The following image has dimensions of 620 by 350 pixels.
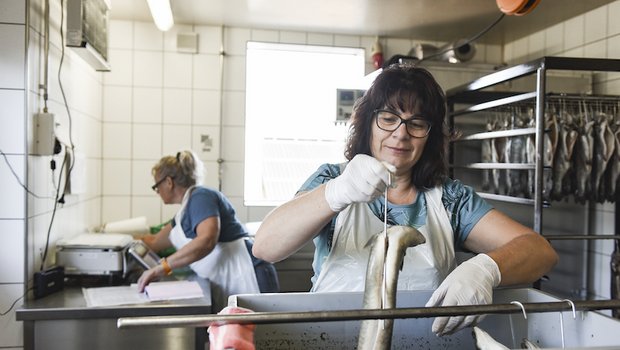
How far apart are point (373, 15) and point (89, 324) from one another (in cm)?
230

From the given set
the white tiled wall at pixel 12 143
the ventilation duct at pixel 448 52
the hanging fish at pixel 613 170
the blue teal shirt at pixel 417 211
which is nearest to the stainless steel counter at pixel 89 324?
the white tiled wall at pixel 12 143

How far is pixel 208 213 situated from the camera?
2.39 m

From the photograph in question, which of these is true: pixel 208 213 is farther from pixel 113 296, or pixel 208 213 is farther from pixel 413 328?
pixel 413 328

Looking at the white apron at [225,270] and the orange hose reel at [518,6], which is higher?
the orange hose reel at [518,6]

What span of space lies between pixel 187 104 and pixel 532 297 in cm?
272

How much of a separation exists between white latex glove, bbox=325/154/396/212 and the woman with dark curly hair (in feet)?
0.18

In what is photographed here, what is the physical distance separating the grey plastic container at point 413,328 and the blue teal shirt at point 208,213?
1.52 m

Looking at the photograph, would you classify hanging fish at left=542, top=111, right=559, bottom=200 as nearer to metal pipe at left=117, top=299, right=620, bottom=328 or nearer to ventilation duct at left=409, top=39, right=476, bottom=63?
ventilation duct at left=409, top=39, right=476, bottom=63

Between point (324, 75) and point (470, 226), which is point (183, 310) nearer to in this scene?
point (470, 226)

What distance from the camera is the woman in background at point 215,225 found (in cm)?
243

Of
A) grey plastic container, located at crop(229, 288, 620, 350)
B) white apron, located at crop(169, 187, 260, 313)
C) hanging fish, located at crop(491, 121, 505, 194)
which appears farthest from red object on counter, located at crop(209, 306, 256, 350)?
hanging fish, located at crop(491, 121, 505, 194)

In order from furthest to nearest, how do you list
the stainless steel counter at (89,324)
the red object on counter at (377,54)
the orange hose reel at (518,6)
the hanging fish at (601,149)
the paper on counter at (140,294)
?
1. the red object on counter at (377,54)
2. the hanging fish at (601,149)
3. the paper on counter at (140,294)
4. the stainless steel counter at (89,324)
5. the orange hose reel at (518,6)

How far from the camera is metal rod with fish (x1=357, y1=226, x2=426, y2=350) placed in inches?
30.4

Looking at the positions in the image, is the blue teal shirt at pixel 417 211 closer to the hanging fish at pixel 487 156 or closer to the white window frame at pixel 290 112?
the hanging fish at pixel 487 156
